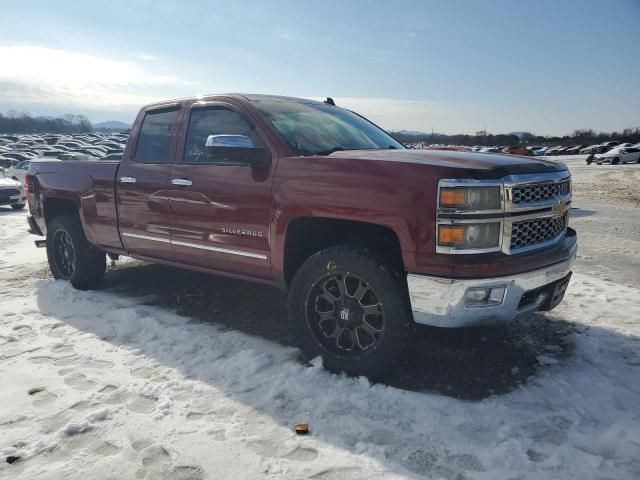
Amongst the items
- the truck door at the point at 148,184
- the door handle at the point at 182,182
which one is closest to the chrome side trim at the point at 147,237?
the truck door at the point at 148,184

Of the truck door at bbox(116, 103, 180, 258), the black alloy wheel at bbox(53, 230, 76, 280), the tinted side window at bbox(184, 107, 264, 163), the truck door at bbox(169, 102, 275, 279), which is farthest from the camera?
the black alloy wheel at bbox(53, 230, 76, 280)

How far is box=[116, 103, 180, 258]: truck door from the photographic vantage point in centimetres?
421

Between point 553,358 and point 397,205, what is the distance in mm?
1769

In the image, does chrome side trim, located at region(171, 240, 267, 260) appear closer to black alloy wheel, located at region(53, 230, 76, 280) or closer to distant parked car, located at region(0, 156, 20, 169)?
black alloy wheel, located at region(53, 230, 76, 280)

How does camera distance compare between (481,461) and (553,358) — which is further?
(553,358)

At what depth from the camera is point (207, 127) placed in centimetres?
406

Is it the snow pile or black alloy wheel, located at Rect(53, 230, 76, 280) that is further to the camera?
black alloy wheel, located at Rect(53, 230, 76, 280)

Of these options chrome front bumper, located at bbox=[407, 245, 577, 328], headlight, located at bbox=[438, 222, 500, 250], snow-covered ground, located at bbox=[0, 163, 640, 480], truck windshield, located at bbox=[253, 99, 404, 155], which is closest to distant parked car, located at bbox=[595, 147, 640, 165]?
snow-covered ground, located at bbox=[0, 163, 640, 480]

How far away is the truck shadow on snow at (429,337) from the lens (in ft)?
10.4

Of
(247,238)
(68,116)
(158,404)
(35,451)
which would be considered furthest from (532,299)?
(68,116)

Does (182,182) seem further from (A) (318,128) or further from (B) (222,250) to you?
(A) (318,128)

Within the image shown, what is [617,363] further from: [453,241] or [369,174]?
[369,174]

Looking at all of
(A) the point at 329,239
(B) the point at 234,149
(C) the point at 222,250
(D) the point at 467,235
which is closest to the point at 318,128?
(B) the point at 234,149

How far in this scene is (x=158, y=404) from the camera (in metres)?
2.90
